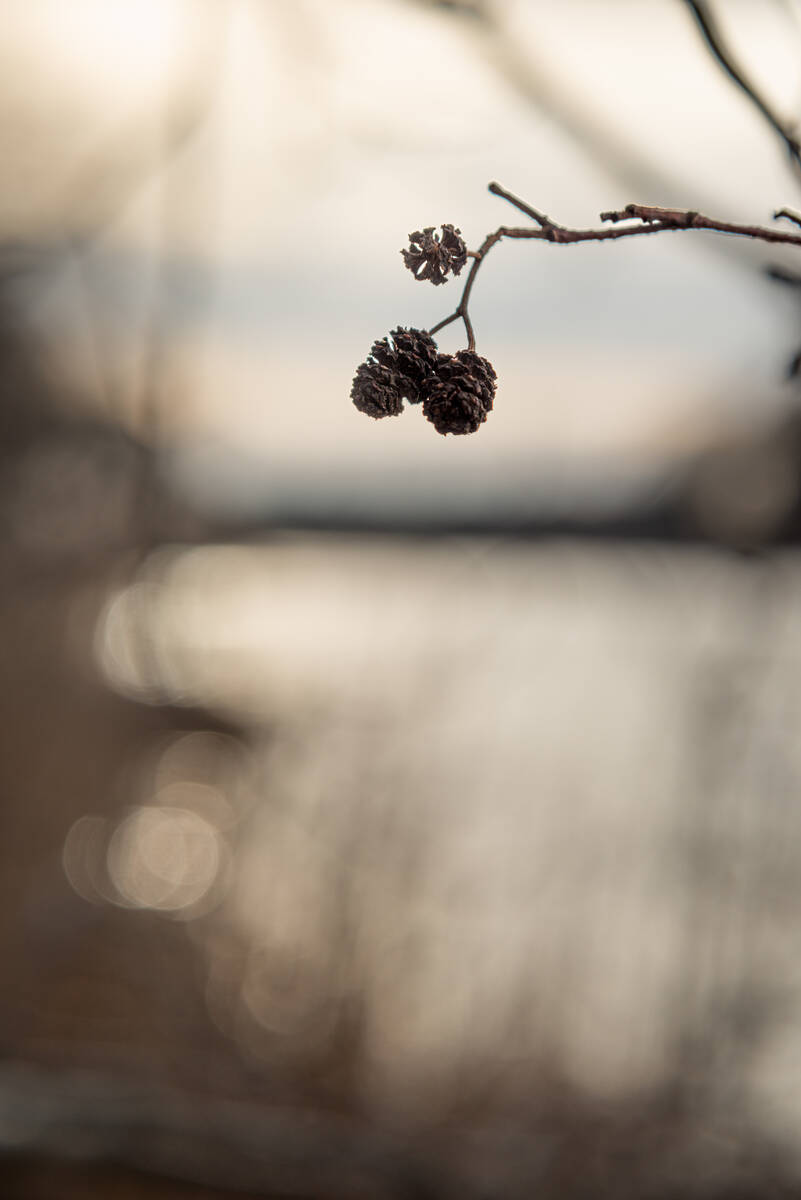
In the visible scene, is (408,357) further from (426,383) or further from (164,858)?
(164,858)

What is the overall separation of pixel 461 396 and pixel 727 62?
0.72 ft

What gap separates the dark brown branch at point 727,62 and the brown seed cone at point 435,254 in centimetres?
19

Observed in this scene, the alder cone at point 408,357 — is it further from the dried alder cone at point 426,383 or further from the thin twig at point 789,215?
the thin twig at point 789,215

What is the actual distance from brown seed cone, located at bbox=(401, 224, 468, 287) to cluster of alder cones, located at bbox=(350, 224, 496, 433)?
5cm

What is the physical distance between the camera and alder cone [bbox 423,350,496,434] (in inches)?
17.9

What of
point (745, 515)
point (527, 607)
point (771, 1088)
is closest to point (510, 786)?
point (527, 607)

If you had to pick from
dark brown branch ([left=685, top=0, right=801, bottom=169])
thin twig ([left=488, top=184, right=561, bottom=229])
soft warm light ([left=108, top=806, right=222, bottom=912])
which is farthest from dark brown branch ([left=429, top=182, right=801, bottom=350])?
soft warm light ([left=108, top=806, right=222, bottom=912])

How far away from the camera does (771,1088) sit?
1778 mm

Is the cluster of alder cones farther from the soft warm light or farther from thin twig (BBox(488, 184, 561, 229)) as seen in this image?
the soft warm light

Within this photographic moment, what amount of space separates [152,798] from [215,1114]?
4.09 ft

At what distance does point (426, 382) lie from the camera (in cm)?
47

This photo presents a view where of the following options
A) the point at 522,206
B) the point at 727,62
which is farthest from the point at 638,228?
the point at 727,62

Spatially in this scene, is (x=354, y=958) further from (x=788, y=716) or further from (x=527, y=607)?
(x=788, y=716)

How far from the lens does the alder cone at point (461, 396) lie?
455mm
